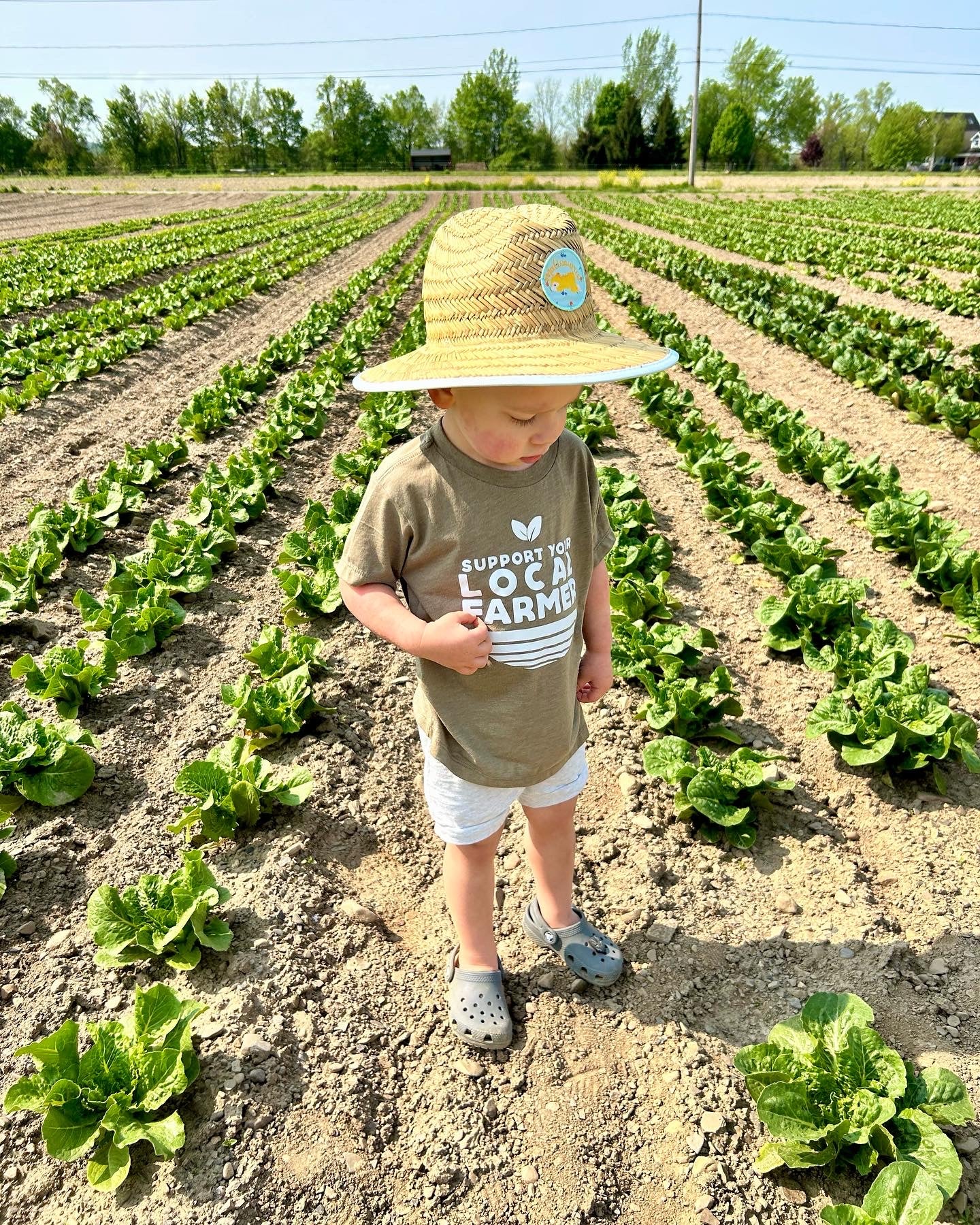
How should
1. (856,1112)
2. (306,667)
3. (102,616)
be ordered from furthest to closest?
1. (102,616)
2. (306,667)
3. (856,1112)

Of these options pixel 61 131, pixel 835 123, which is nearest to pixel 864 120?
pixel 835 123

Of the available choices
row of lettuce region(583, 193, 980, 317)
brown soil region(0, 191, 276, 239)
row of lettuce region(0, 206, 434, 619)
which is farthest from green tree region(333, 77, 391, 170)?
row of lettuce region(0, 206, 434, 619)

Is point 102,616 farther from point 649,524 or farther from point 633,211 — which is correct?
point 633,211

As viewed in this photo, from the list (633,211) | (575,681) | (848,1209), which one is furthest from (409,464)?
(633,211)

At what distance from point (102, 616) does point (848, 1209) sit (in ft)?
15.2

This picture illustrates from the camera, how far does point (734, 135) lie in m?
87.2

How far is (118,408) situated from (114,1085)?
9595 millimetres

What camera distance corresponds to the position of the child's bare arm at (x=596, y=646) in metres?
2.49

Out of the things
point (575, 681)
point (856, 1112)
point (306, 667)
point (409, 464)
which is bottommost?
point (856, 1112)

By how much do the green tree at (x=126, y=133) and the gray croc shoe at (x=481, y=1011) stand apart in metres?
110

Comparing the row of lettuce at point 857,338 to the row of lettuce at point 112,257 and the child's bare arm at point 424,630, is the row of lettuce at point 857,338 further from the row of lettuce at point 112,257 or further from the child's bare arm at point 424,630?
the row of lettuce at point 112,257

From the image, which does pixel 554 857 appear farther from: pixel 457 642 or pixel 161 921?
pixel 161 921

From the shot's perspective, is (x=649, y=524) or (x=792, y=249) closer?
(x=649, y=524)

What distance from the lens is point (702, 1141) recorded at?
2.51 meters
